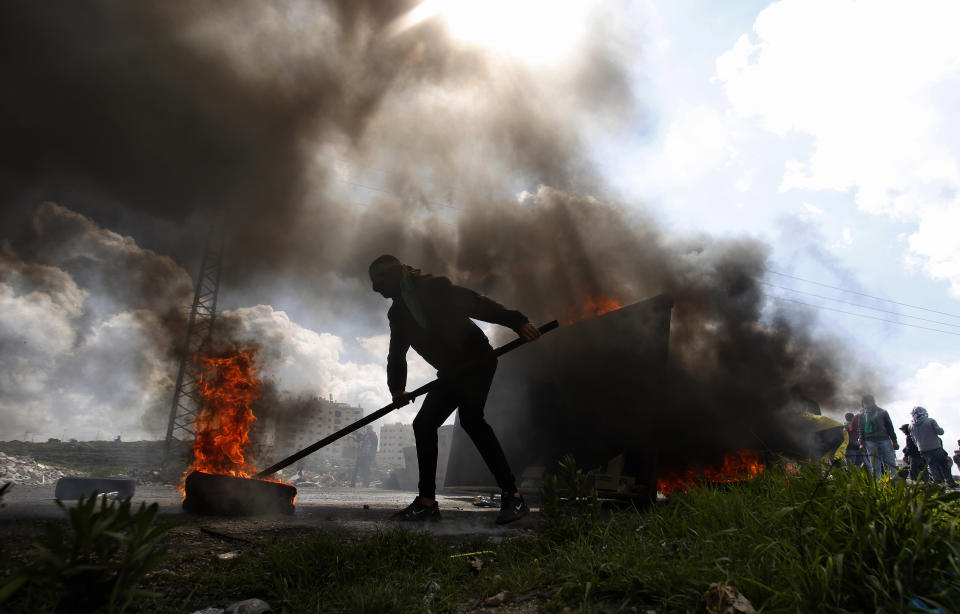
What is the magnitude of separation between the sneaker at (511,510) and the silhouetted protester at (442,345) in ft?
0.85

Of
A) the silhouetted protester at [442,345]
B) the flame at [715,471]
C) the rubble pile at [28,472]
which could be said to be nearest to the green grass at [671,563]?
the silhouetted protester at [442,345]

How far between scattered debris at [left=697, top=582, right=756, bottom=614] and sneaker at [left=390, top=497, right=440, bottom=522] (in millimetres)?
2296

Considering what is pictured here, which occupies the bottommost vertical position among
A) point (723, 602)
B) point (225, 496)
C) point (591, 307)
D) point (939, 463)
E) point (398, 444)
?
point (723, 602)

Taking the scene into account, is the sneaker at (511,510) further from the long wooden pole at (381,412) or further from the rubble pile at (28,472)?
the rubble pile at (28,472)

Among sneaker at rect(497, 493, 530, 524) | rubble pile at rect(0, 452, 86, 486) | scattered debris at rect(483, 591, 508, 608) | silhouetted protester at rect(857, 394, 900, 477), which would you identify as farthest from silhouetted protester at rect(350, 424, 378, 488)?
Result: scattered debris at rect(483, 591, 508, 608)

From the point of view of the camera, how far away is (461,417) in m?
3.74

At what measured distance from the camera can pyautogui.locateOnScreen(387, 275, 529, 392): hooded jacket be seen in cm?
390

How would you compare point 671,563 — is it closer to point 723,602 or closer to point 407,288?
point 723,602

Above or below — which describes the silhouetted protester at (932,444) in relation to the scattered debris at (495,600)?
above

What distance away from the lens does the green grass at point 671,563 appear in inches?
55.2

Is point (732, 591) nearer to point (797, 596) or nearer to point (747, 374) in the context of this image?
point (797, 596)

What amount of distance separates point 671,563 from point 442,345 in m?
2.48

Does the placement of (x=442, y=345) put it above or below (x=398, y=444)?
below

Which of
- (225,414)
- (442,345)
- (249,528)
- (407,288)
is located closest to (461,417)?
(442,345)
